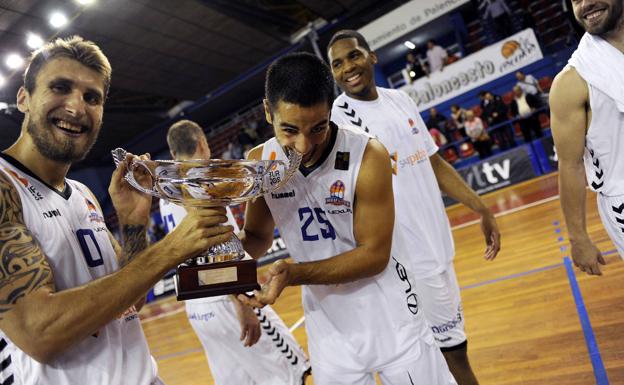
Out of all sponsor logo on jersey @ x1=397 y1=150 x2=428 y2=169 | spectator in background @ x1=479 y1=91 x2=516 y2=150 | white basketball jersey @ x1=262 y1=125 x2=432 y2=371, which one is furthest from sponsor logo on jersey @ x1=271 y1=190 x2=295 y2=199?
spectator in background @ x1=479 y1=91 x2=516 y2=150

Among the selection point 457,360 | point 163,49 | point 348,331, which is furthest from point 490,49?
point 348,331

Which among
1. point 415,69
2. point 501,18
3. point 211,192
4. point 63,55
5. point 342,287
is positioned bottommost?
point 342,287

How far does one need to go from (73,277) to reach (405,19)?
11308 millimetres

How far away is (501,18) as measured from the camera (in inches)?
468

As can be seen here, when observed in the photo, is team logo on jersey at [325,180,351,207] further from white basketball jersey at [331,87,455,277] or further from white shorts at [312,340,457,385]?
white basketball jersey at [331,87,455,277]

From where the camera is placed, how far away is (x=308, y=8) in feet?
44.3

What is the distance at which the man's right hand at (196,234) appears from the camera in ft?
4.20

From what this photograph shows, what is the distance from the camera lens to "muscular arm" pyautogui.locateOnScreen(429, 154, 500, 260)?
2730 millimetres

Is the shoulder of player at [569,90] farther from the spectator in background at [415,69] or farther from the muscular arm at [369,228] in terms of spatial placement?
the spectator in background at [415,69]

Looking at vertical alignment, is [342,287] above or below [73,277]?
below

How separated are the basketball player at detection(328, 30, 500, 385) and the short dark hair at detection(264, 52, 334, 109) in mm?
856

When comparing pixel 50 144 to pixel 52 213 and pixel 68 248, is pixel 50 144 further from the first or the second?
pixel 68 248

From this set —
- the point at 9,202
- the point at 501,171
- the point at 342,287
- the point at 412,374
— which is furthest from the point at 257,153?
the point at 501,171

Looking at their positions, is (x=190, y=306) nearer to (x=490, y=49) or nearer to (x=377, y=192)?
(x=377, y=192)
